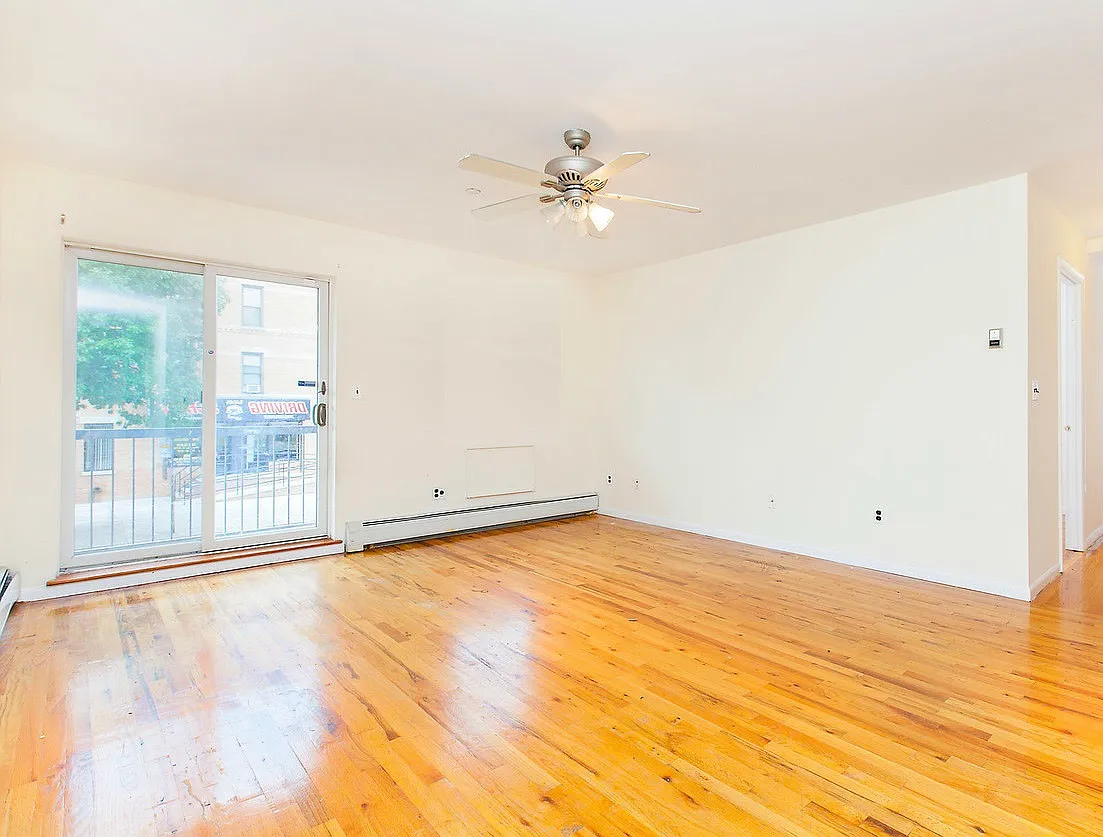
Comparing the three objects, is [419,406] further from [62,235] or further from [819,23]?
[819,23]

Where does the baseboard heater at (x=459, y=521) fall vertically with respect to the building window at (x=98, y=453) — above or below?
below

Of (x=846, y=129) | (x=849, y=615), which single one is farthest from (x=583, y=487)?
(x=846, y=129)

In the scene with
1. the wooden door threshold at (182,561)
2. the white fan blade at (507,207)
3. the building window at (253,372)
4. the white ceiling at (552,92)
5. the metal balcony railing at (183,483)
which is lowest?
the wooden door threshold at (182,561)

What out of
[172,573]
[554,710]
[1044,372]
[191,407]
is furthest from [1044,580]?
[191,407]

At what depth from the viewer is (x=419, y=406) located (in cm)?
520

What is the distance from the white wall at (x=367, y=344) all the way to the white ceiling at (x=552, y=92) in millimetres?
391

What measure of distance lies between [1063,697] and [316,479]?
4.68 metres

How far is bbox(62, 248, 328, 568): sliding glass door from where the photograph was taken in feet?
12.5

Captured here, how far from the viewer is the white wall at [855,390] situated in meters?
3.68

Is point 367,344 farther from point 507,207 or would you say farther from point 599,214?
point 599,214

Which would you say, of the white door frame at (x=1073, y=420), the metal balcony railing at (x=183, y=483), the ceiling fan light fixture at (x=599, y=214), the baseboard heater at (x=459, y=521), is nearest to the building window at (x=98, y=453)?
the metal balcony railing at (x=183, y=483)

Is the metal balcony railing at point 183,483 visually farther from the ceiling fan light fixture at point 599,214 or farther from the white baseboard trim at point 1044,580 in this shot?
the white baseboard trim at point 1044,580

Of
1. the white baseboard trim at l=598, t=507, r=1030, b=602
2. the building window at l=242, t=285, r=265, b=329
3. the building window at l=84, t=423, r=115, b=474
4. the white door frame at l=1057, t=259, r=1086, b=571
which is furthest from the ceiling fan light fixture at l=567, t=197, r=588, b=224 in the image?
the white door frame at l=1057, t=259, r=1086, b=571

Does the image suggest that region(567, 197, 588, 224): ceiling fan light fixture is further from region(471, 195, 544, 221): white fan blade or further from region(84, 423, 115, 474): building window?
region(84, 423, 115, 474): building window
